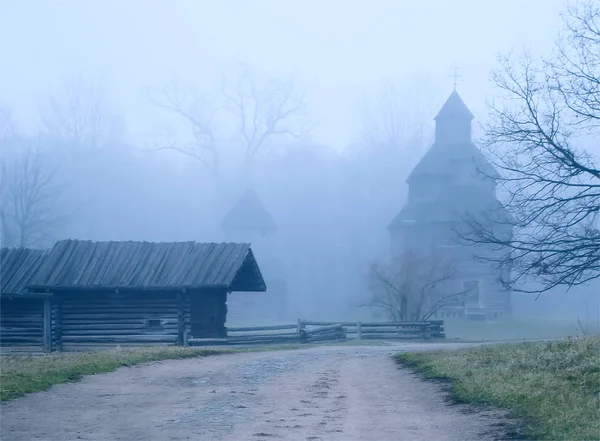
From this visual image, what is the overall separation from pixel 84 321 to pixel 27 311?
200 cm

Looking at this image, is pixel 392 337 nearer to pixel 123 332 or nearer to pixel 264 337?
pixel 264 337

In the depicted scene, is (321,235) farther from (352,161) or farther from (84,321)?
(84,321)

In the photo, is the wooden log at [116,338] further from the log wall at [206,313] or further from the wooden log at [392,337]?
the wooden log at [392,337]

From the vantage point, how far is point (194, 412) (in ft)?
37.3

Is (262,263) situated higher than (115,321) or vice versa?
(262,263)

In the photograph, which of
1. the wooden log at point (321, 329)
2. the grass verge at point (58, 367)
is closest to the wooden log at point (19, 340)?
the grass verge at point (58, 367)

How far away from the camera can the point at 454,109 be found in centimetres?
6328

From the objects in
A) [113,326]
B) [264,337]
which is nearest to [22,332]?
[113,326]

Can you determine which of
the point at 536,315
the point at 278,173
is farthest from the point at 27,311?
the point at 278,173

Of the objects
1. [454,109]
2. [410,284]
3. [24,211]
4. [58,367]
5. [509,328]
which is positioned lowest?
[509,328]

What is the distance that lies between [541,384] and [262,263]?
58.3 metres

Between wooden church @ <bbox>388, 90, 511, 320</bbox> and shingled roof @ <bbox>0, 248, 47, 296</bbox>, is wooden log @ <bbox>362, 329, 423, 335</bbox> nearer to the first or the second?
wooden church @ <bbox>388, 90, 511, 320</bbox>

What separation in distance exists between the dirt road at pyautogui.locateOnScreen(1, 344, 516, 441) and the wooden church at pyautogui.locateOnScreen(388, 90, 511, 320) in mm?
38456

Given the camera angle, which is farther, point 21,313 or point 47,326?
point 21,313
